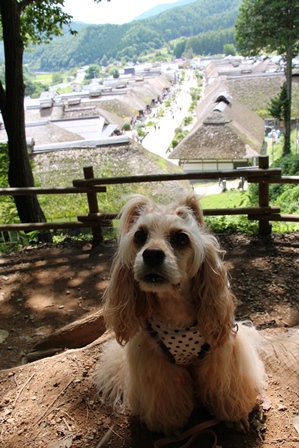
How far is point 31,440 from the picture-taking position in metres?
2.00

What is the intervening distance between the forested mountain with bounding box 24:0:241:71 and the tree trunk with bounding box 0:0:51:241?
15342 centimetres

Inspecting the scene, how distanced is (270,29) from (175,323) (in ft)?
77.3

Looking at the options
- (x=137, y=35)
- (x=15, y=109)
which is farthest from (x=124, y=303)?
(x=137, y=35)

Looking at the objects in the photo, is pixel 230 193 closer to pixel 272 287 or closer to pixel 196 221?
pixel 272 287

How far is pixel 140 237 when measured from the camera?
169 centimetres

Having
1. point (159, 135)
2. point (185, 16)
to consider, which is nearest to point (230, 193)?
point (159, 135)

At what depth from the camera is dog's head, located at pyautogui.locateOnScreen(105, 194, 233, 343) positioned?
5.13 ft

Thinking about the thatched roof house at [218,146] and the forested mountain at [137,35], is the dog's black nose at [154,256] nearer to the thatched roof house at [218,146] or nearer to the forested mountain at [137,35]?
the thatched roof house at [218,146]

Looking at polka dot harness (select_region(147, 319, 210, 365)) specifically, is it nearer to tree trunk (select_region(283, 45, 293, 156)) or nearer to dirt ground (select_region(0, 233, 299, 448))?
dirt ground (select_region(0, 233, 299, 448))

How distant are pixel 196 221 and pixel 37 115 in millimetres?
41258

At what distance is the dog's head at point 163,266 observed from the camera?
156 cm

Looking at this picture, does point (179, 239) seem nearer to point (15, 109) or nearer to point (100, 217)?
point (100, 217)

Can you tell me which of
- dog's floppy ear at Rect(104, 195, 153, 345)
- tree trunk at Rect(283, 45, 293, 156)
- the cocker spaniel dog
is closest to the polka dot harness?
the cocker spaniel dog

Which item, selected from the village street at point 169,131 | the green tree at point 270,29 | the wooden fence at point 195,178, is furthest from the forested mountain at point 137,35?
the wooden fence at point 195,178
